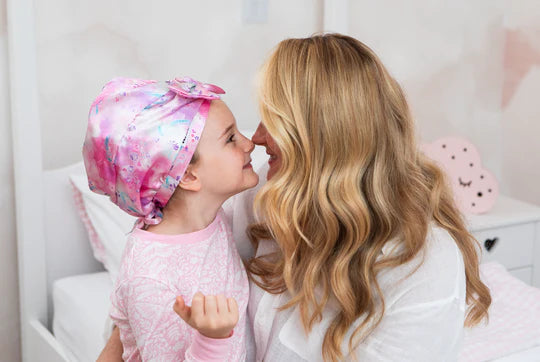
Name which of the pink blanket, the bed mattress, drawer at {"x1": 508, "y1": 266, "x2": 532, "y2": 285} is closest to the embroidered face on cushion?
drawer at {"x1": 508, "y1": 266, "x2": 532, "y2": 285}

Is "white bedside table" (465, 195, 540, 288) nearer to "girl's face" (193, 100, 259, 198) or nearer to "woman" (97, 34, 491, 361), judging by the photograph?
"woman" (97, 34, 491, 361)

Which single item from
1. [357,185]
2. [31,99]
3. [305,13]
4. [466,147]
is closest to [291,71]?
[357,185]

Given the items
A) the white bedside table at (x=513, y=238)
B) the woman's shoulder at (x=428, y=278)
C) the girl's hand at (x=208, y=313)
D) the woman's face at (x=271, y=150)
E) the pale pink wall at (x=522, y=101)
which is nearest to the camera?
the girl's hand at (x=208, y=313)

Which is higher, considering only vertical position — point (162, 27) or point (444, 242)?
point (162, 27)

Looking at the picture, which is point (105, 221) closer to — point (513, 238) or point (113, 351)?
point (113, 351)

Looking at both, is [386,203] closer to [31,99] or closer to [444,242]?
[444,242]

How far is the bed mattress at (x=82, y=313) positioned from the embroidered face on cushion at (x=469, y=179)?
113 cm

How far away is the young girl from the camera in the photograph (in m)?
1.15

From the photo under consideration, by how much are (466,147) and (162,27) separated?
3.49 ft

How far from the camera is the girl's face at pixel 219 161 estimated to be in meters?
1.20

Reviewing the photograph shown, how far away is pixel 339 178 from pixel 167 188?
29 centimetres

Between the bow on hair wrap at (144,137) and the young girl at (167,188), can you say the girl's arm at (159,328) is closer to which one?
the young girl at (167,188)

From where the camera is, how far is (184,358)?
1.16 m

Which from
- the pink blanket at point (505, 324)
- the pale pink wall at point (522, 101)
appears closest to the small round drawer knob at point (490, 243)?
the pink blanket at point (505, 324)
